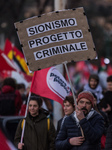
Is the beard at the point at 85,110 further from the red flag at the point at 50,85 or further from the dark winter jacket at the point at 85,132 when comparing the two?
the red flag at the point at 50,85

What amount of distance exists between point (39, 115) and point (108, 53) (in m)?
52.1

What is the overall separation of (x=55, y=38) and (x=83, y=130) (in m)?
1.36

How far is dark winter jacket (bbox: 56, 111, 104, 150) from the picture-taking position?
20.2ft

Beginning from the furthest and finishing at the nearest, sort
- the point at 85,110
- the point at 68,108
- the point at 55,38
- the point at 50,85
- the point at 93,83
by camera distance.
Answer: the point at 93,83 → the point at 50,85 → the point at 68,108 → the point at 55,38 → the point at 85,110

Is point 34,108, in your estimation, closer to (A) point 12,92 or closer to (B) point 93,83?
(A) point 12,92

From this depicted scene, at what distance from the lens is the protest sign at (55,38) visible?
22.3ft

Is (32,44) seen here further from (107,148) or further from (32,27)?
(107,148)

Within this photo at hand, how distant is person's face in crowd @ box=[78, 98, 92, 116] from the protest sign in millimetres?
555

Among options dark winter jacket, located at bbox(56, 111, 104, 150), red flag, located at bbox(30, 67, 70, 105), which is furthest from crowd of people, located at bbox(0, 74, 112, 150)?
red flag, located at bbox(30, 67, 70, 105)

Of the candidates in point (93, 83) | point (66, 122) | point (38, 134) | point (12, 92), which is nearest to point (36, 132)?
point (38, 134)

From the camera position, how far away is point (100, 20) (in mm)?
49469

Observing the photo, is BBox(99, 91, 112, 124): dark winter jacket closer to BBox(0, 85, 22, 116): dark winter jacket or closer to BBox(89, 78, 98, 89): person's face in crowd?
BBox(89, 78, 98, 89): person's face in crowd

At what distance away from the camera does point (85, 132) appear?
6148mm

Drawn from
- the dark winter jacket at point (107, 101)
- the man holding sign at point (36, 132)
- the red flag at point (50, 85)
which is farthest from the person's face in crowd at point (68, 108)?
the dark winter jacket at point (107, 101)
